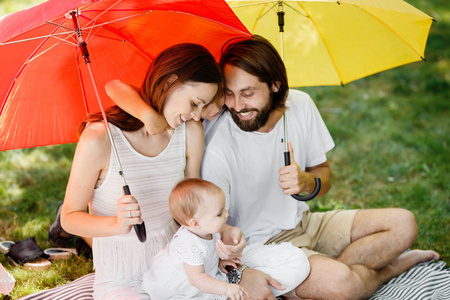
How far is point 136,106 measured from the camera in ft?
9.39

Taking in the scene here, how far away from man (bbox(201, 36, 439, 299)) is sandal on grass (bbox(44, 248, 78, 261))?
130 centimetres

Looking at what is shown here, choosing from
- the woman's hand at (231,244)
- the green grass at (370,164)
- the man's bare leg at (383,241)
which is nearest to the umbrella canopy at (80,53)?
the woman's hand at (231,244)

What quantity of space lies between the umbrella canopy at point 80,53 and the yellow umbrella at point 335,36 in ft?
1.76

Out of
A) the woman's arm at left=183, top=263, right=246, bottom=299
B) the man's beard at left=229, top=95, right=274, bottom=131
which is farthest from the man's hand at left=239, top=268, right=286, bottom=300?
the man's beard at left=229, top=95, right=274, bottom=131

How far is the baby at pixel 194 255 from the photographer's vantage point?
2779 mm

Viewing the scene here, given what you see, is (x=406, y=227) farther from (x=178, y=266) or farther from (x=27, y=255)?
(x=27, y=255)

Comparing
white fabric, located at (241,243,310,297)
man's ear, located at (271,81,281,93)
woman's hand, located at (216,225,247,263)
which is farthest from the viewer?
man's ear, located at (271,81,281,93)

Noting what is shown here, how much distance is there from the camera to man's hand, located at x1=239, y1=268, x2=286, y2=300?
306 cm

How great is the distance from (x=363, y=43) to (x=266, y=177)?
3.76ft

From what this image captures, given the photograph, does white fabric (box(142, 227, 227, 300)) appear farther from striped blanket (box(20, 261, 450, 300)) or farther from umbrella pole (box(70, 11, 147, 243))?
striped blanket (box(20, 261, 450, 300))

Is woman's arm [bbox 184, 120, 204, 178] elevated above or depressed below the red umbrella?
below

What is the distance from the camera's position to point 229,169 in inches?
132

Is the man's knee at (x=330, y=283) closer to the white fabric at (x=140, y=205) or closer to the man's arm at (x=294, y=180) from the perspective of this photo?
the man's arm at (x=294, y=180)

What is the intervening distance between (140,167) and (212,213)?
531 millimetres
